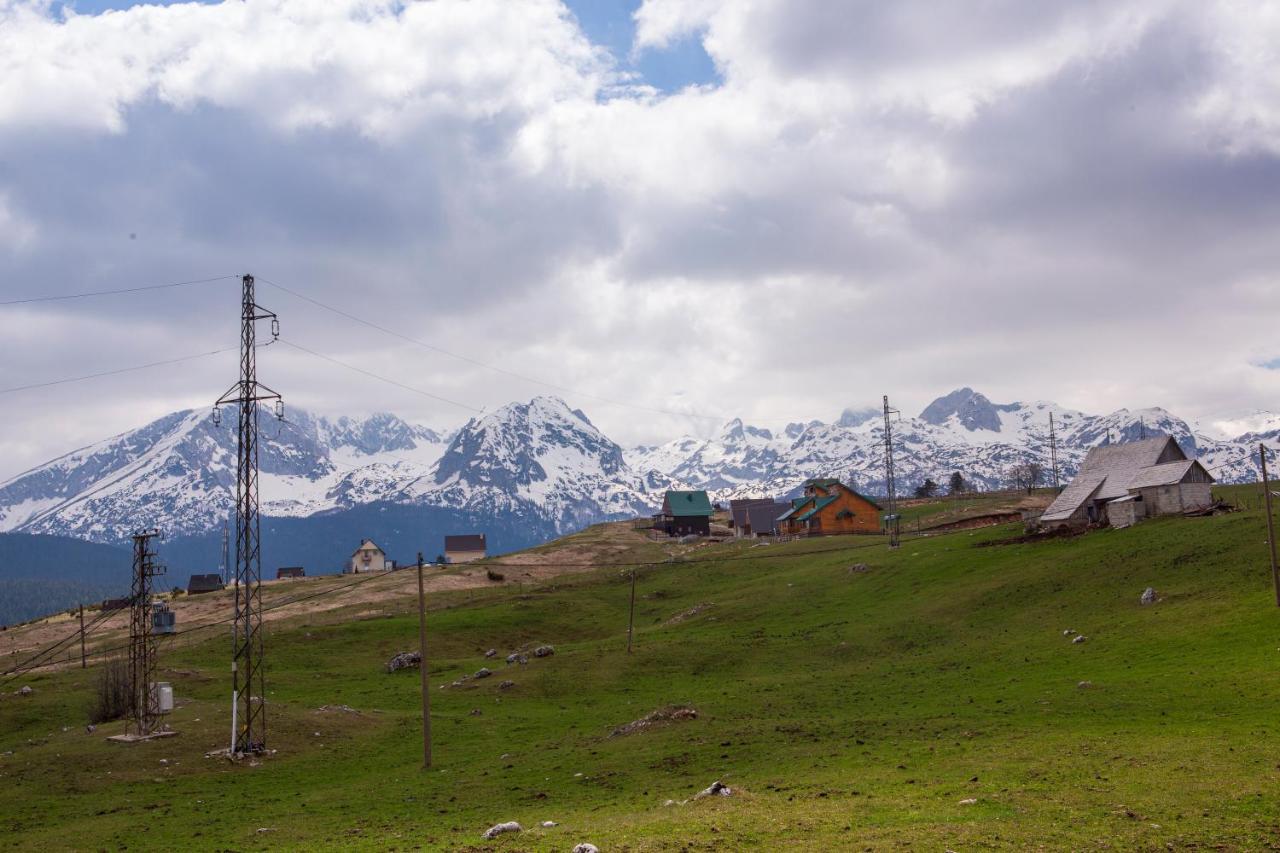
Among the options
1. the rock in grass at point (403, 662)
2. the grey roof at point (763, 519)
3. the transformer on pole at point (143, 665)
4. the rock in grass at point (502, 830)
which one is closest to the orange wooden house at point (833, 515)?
the grey roof at point (763, 519)

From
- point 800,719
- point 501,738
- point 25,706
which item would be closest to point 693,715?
point 800,719

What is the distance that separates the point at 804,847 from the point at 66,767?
147 feet

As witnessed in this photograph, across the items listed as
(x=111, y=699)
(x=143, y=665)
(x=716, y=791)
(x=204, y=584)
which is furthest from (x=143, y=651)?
(x=204, y=584)

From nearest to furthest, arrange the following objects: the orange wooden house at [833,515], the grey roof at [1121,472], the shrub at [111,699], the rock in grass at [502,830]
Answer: the rock in grass at [502,830] → the shrub at [111,699] → the grey roof at [1121,472] → the orange wooden house at [833,515]

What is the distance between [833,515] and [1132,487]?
71139mm

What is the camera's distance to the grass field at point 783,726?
2870 centimetres

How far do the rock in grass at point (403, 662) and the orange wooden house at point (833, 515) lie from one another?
9030cm

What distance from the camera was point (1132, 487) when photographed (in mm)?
98562

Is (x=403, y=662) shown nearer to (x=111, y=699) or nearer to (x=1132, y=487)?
(x=111, y=699)

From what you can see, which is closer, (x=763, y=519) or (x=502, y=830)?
(x=502, y=830)

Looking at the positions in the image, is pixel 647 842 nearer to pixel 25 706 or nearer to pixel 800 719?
pixel 800 719

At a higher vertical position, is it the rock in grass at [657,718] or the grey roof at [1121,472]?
the grey roof at [1121,472]

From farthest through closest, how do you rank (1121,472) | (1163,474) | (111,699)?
(1121,472)
(1163,474)
(111,699)

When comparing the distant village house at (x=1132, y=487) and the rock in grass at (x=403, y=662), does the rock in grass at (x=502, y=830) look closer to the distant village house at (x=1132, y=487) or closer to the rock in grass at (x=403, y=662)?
the rock in grass at (x=403, y=662)
